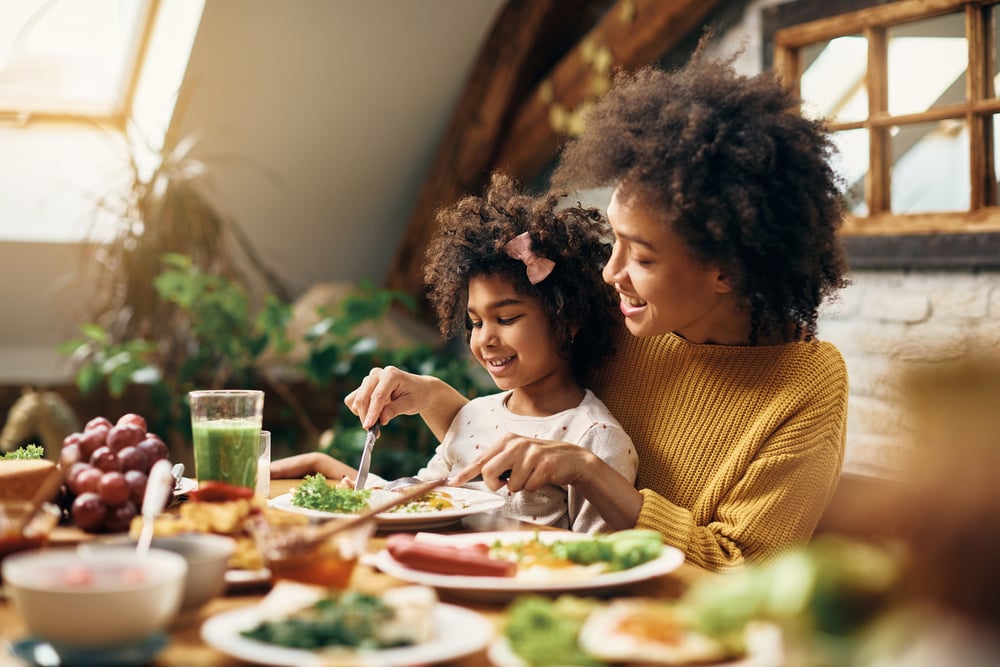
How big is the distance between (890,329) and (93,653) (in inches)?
91.7

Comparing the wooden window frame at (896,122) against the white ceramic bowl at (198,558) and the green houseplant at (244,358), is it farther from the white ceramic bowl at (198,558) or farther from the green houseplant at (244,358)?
the white ceramic bowl at (198,558)

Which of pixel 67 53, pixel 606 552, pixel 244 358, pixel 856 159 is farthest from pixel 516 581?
pixel 67 53

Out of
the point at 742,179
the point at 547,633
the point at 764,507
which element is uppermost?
the point at 742,179

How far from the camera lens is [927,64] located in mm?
2705

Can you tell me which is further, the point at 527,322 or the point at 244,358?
the point at 244,358

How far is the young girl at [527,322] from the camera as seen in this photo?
173 cm

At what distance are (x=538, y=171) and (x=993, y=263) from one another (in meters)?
1.87

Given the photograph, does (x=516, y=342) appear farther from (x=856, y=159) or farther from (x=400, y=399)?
(x=856, y=159)

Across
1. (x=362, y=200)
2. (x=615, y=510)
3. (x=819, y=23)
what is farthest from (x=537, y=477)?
(x=362, y=200)

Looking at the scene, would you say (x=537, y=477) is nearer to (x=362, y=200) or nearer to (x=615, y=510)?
(x=615, y=510)

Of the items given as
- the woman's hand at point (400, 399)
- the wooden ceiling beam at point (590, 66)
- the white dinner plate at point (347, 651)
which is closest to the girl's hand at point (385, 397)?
the woman's hand at point (400, 399)

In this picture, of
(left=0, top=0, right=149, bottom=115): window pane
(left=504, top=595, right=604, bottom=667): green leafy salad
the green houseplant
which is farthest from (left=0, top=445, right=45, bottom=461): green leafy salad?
(left=0, top=0, right=149, bottom=115): window pane

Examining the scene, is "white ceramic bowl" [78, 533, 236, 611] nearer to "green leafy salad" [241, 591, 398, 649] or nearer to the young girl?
"green leafy salad" [241, 591, 398, 649]

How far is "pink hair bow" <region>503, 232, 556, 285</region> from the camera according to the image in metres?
1.73
